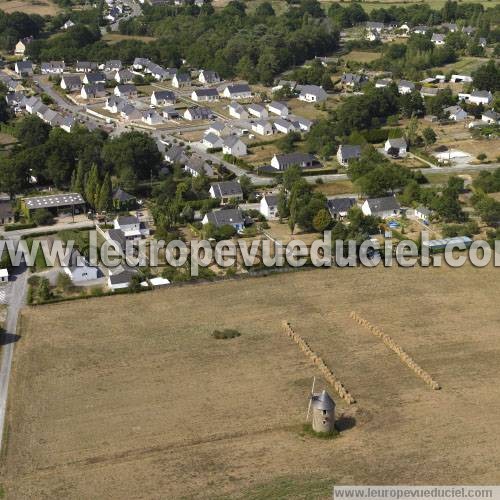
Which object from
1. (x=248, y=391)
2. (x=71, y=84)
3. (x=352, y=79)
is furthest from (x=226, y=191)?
(x=71, y=84)

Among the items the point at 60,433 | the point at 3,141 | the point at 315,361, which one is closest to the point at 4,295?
the point at 60,433

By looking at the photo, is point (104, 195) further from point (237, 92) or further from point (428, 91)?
point (428, 91)

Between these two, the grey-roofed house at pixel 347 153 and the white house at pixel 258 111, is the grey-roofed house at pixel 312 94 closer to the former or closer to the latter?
the white house at pixel 258 111

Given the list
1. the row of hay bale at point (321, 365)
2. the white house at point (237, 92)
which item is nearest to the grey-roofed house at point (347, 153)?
the white house at point (237, 92)

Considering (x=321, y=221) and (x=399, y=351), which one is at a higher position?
(x=321, y=221)

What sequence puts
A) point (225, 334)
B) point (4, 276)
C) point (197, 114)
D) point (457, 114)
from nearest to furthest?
point (225, 334) < point (4, 276) < point (457, 114) < point (197, 114)
